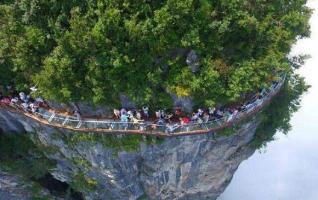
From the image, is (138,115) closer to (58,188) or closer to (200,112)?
(200,112)

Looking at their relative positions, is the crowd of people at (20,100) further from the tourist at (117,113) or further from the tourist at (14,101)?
the tourist at (117,113)

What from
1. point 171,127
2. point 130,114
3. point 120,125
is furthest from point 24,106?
point 171,127

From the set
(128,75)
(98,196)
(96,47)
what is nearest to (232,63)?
(128,75)

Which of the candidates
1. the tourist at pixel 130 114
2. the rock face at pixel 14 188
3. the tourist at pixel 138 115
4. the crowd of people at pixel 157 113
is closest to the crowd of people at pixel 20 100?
the crowd of people at pixel 157 113

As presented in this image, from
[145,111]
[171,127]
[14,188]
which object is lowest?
[14,188]

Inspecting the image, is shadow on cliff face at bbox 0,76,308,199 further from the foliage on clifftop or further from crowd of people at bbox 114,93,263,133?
the foliage on clifftop

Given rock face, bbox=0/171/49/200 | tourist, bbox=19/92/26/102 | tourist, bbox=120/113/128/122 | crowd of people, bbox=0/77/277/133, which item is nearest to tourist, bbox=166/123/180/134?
crowd of people, bbox=0/77/277/133
